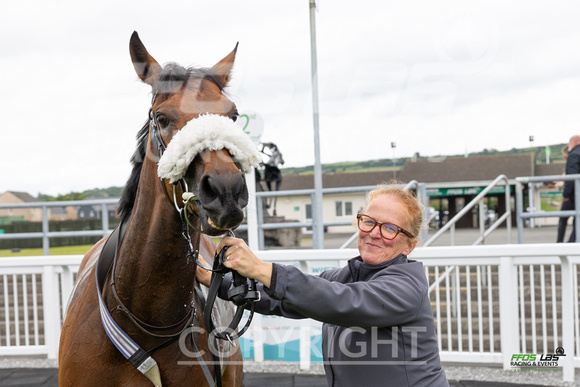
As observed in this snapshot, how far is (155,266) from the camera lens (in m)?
1.78

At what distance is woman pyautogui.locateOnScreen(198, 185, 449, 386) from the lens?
151 cm

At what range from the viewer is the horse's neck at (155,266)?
1.75 meters

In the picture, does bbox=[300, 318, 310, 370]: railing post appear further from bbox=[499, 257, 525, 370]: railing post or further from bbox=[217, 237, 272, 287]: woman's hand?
bbox=[217, 237, 272, 287]: woman's hand

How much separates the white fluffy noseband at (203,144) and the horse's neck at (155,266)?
27cm

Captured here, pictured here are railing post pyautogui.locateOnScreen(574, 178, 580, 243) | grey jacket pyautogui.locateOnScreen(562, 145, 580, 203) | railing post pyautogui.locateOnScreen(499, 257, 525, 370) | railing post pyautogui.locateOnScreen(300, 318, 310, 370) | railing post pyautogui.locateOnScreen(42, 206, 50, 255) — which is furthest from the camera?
railing post pyautogui.locateOnScreen(42, 206, 50, 255)

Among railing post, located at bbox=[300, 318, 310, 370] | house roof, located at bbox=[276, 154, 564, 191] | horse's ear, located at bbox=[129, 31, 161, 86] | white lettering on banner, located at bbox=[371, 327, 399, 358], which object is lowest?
railing post, located at bbox=[300, 318, 310, 370]

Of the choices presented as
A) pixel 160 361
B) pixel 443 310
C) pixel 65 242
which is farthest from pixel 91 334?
pixel 65 242

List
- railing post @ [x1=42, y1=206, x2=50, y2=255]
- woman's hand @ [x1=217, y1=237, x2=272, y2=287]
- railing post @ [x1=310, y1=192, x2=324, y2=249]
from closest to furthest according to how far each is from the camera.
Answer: woman's hand @ [x1=217, y1=237, x2=272, y2=287]
railing post @ [x1=310, y1=192, x2=324, y2=249]
railing post @ [x1=42, y1=206, x2=50, y2=255]

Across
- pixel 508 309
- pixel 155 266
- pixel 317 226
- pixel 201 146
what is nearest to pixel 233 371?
pixel 155 266

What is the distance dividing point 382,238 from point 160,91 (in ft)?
3.06

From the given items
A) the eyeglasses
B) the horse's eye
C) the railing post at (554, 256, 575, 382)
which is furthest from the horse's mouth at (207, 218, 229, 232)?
the railing post at (554, 256, 575, 382)

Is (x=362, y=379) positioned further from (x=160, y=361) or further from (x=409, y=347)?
(x=160, y=361)

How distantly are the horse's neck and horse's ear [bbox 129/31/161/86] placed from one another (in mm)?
461

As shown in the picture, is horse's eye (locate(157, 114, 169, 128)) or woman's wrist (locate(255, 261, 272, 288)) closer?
woman's wrist (locate(255, 261, 272, 288))
